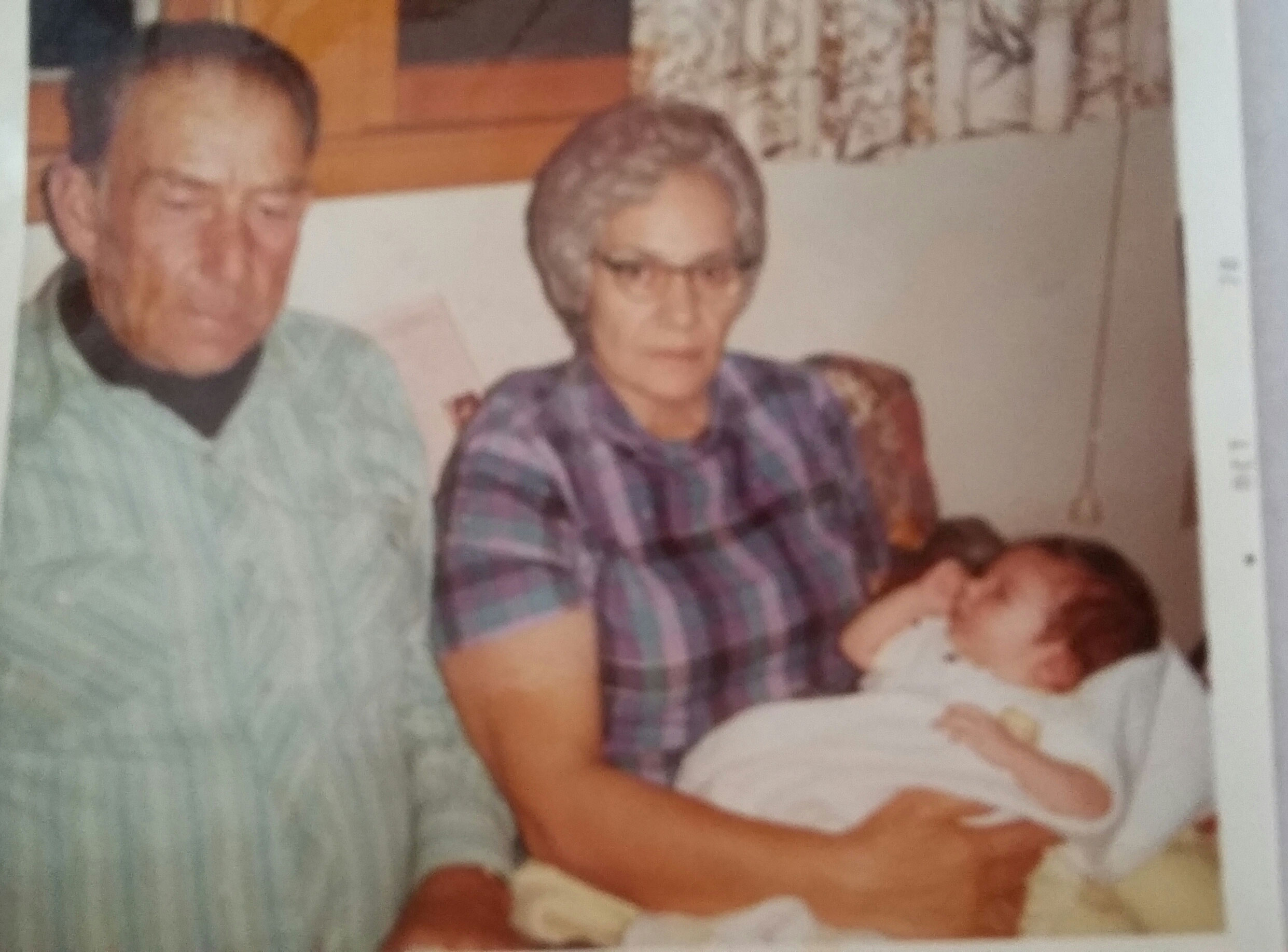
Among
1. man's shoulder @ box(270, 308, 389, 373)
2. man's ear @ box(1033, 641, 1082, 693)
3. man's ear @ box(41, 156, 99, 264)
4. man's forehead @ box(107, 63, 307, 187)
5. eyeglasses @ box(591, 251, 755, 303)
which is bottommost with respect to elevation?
man's ear @ box(1033, 641, 1082, 693)

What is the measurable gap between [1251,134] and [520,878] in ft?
1.66

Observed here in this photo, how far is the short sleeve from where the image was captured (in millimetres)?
632

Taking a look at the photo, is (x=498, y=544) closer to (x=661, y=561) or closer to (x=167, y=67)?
(x=661, y=561)

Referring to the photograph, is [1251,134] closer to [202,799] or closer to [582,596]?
[582,596]

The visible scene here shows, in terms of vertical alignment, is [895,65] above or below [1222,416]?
above

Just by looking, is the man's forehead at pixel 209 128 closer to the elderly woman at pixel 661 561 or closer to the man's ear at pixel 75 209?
the man's ear at pixel 75 209

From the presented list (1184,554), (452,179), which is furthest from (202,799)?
(1184,554)

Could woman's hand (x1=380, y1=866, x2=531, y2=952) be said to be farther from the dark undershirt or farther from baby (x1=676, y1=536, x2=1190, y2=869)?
the dark undershirt

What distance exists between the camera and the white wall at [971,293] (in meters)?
0.65

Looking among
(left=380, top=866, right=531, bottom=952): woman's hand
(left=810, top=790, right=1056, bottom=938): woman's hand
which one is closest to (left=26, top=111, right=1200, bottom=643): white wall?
(left=810, top=790, right=1056, bottom=938): woman's hand

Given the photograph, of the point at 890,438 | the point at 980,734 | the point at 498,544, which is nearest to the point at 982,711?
the point at 980,734

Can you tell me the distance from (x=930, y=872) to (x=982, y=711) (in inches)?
3.1

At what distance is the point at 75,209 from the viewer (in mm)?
649

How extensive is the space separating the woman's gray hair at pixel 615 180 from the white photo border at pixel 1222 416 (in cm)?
22
